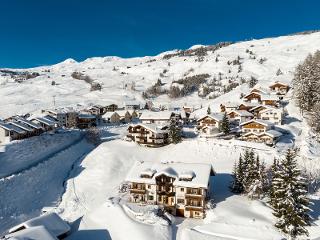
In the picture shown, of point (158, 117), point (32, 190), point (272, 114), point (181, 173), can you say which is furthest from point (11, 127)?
point (272, 114)

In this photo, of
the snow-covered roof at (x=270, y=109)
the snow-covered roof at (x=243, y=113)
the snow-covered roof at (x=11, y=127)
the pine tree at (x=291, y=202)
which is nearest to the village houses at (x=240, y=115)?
the snow-covered roof at (x=243, y=113)

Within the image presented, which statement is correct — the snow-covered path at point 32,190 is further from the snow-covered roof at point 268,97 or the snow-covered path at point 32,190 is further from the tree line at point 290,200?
the snow-covered roof at point 268,97

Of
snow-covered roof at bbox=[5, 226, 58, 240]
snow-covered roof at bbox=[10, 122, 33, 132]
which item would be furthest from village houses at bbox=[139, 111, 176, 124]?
snow-covered roof at bbox=[5, 226, 58, 240]

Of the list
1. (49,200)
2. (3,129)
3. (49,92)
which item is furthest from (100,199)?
(49,92)

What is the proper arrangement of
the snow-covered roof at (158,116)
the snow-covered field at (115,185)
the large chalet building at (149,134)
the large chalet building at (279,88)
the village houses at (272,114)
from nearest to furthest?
the snow-covered field at (115,185) → the large chalet building at (149,134) → the village houses at (272,114) → the snow-covered roof at (158,116) → the large chalet building at (279,88)

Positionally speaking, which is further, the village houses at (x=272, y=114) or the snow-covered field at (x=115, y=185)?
the village houses at (x=272, y=114)
